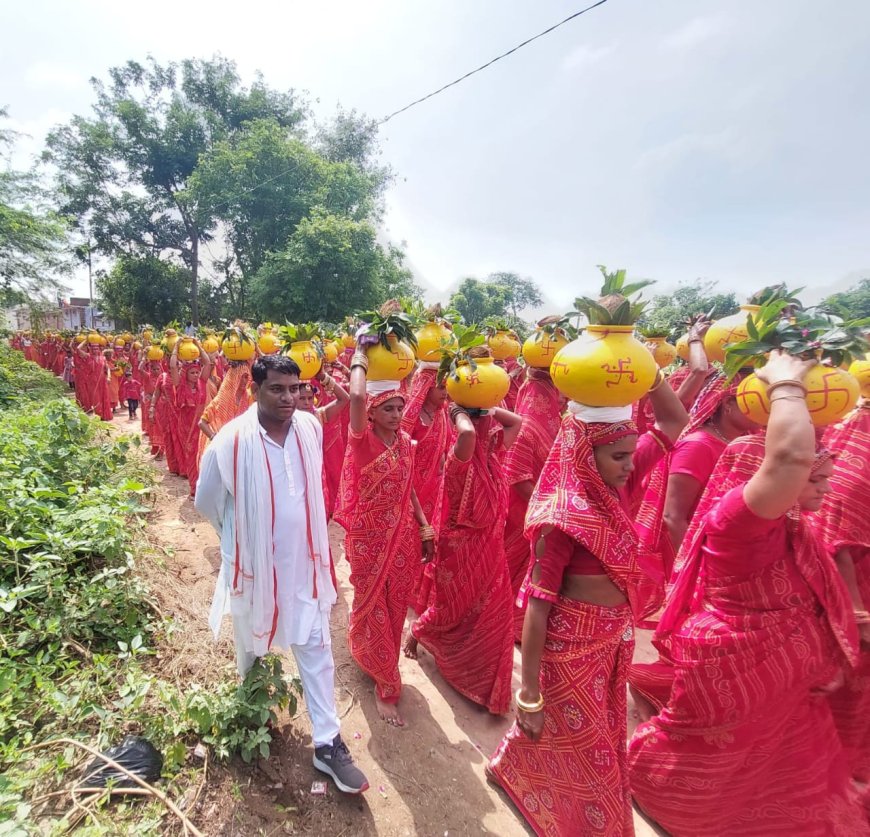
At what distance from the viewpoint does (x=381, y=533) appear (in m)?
3.11

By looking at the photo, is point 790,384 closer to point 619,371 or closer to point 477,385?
point 619,371

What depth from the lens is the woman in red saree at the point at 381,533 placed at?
3.09m

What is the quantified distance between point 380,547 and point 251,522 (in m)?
0.86

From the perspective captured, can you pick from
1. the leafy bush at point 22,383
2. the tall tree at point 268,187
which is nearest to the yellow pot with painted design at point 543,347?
the leafy bush at point 22,383

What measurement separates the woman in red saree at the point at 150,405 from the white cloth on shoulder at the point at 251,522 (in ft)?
23.1

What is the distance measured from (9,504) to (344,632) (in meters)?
2.66

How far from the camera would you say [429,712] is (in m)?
3.26

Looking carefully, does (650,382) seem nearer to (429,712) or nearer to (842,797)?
(842,797)

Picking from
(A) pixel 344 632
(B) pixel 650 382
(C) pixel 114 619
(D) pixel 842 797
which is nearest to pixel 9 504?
(C) pixel 114 619

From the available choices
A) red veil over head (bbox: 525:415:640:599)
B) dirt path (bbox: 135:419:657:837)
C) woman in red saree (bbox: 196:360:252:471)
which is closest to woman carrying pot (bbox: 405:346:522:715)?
dirt path (bbox: 135:419:657:837)

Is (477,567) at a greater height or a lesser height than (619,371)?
lesser

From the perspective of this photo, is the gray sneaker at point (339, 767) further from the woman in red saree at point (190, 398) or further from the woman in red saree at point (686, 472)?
the woman in red saree at point (190, 398)

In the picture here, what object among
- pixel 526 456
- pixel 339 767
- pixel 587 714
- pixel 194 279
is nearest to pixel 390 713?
pixel 339 767

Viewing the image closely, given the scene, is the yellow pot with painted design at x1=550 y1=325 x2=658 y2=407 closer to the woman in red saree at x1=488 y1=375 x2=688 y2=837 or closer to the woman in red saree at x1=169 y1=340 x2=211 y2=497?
the woman in red saree at x1=488 y1=375 x2=688 y2=837
